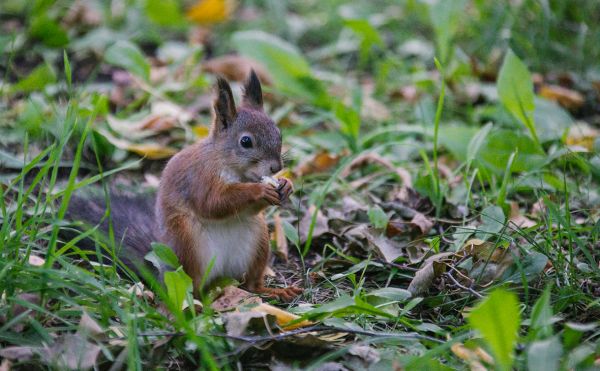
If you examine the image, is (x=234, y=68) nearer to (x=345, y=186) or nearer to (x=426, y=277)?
(x=345, y=186)

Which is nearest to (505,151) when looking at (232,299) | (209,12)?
(232,299)

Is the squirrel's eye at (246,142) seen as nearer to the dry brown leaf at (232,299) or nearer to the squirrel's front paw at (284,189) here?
the squirrel's front paw at (284,189)

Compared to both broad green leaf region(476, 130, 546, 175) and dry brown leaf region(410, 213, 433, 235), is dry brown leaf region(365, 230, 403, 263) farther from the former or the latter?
broad green leaf region(476, 130, 546, 175)

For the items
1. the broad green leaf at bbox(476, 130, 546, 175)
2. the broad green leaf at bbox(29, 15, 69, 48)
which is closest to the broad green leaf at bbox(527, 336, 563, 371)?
the broad green leaf at bbox(476, 130, 546, 175)

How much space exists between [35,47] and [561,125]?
295 centimetres

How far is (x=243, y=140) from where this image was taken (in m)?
2.53

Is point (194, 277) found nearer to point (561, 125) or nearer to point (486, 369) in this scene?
point (486, 369)

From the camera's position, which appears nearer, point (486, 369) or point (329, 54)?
point (486, 369)

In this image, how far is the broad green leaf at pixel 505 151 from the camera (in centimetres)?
299

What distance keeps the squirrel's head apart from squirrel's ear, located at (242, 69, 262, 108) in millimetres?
90

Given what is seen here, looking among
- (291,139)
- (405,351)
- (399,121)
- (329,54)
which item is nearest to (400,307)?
(405,351)

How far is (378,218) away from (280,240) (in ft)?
1.22

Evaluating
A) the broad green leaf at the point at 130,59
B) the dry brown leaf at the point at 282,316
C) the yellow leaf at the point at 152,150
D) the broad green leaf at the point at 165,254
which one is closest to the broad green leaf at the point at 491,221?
the dry brown leaf at the point at 282,316

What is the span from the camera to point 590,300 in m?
2.10
